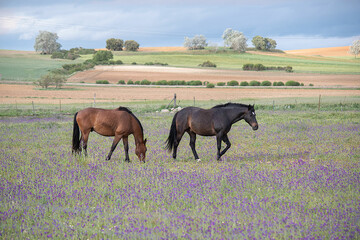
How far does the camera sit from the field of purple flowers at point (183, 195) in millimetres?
6348

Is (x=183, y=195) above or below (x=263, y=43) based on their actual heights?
Result: below

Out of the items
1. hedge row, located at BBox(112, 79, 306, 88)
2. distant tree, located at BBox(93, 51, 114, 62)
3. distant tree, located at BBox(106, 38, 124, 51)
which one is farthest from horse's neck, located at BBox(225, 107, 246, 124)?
distant tree, located at BBox(106, 38, 124, 51)

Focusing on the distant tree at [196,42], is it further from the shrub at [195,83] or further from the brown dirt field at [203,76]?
the shrub at [195,83]

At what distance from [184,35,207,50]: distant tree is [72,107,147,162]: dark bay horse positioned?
142 meters

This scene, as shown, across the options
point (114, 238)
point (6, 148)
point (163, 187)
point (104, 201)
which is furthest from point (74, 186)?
point (6, 148)

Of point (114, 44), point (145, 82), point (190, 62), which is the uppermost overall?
point (114, 44)

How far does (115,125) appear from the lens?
1241 cm

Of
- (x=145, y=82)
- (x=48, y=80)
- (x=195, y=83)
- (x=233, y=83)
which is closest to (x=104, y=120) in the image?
(x=48, y=80)

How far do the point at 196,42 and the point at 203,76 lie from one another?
73.0 meters

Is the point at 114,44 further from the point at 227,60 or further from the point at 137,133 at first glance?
the point at 137,133

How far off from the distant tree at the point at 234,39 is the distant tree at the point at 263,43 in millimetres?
7901

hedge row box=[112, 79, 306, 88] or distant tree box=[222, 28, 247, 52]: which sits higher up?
distant tree box=[222, 28, 247, 52]

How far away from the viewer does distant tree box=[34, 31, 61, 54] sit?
133625 millimetres

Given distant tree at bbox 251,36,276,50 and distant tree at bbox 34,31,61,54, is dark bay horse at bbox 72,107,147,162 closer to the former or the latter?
distant tree at bbox 34,31,61,54
